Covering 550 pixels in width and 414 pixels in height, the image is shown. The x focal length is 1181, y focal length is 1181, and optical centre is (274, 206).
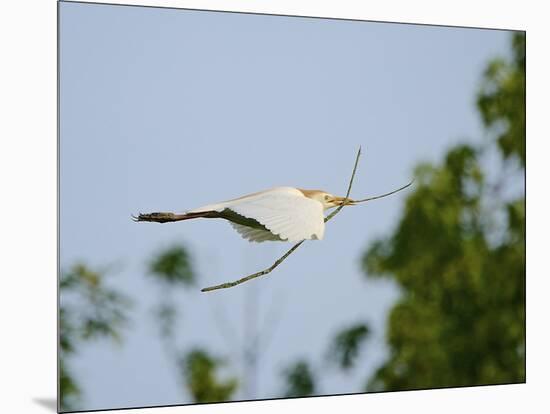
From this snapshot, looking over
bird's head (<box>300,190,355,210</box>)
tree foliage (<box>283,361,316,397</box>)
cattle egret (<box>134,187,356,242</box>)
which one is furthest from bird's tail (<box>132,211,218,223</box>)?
tree foliage (<box>283,361,316,397</box>)

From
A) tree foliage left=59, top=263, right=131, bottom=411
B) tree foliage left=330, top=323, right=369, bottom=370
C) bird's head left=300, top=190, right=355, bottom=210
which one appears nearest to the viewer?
tree foliage left=59, top=263, right=131, bottom=411

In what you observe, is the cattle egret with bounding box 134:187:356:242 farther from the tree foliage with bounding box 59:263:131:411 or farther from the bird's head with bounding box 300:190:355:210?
the tree foliage with bounding box 59:263:131:411

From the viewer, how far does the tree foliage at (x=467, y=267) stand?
6.38 m

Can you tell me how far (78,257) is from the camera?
555 centimetres

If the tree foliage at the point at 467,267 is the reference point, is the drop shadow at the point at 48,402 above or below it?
below

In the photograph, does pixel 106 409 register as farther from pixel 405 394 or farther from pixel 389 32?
pixel 389 32

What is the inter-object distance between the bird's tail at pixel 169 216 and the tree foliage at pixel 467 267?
1.12m

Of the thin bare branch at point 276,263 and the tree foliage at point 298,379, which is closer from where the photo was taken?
the thin bare branch at point 276,263

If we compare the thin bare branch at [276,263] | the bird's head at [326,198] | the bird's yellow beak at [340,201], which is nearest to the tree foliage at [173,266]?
the thin bare branch at [276,263]

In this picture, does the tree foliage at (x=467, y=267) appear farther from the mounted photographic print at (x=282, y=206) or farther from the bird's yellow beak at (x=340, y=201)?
the bird's yellow beak at (x=340, y=201)

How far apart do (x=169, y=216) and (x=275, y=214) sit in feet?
1.76

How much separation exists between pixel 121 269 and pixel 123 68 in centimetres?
96

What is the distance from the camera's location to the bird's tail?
570cm

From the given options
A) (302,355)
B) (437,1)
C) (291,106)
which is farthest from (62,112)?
(437,1)
